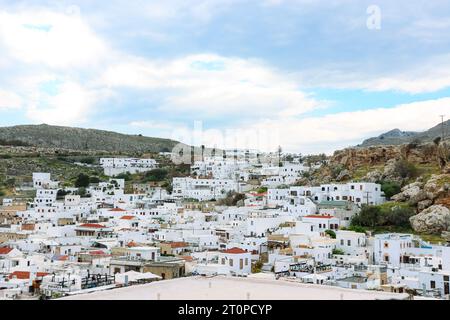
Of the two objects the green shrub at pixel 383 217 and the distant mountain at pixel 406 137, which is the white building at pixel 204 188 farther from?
the distant mountain at pixel 406 137

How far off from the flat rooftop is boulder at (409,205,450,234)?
20.4 meters

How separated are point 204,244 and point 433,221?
34.1ft

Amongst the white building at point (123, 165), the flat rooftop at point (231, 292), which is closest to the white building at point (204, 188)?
the white building at point (123, 165)

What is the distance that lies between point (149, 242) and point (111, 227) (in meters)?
4.68

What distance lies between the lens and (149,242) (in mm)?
24234

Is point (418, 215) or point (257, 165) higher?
point (257, 165)

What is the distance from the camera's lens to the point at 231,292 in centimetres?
669

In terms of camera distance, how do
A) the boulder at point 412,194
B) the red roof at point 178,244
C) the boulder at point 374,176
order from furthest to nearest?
the boulder at point 374,176, the boulder at point 412,194, the red roof at point 178,244

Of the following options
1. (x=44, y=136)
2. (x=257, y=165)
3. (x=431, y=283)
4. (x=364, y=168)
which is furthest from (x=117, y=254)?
(x=44, y=136)

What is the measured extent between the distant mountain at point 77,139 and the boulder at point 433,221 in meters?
64.4

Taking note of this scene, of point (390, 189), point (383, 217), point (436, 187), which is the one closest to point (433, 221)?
point (383, 217)

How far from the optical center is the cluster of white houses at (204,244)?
633 inches

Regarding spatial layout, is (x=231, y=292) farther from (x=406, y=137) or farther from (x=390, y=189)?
(x=406, y=137)
